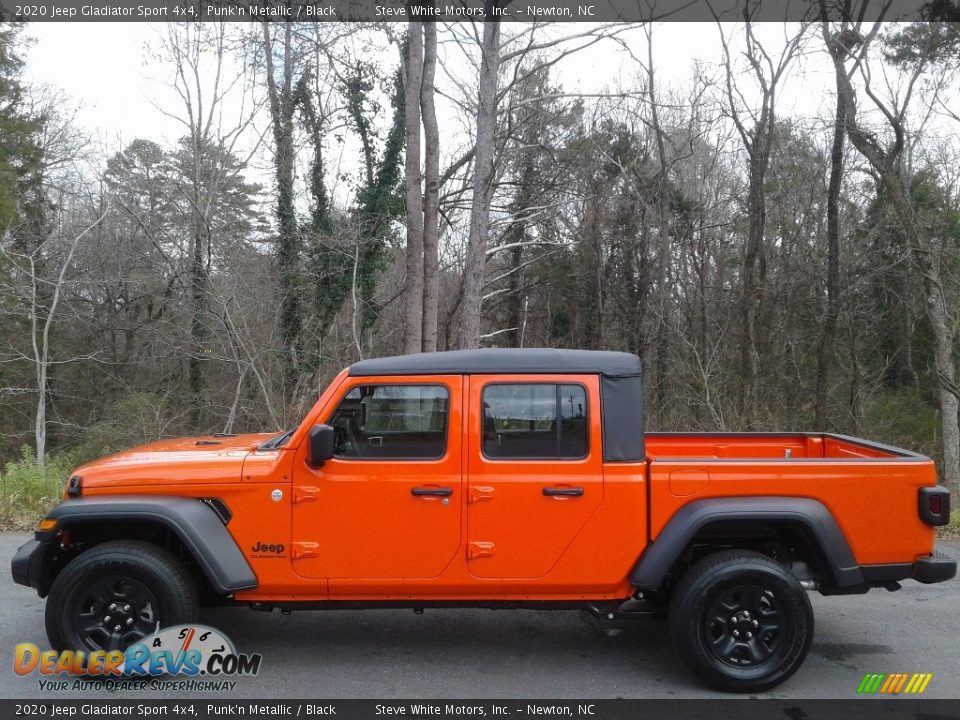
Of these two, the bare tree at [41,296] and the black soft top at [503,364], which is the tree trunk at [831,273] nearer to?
the black soft top at [503,364]

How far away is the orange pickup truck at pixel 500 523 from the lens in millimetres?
4352

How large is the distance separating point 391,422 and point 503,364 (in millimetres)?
738

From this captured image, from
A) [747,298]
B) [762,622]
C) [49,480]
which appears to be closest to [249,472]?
[762,622]

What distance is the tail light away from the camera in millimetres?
4383

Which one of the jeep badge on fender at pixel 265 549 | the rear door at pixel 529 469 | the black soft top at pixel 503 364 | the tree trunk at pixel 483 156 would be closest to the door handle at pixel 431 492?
the rear door at pixel 529 469

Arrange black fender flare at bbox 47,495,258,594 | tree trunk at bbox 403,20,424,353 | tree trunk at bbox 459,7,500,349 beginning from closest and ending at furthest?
black fender flare at bbox 47,495,258,594, tree trunk at bbox 459,7,500,349, tree trunk at bbox 403,20,424,353

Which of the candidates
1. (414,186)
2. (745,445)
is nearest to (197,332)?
(414,186)

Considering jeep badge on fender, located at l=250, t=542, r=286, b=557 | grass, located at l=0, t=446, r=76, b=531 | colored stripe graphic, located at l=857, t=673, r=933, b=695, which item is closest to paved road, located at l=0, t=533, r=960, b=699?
colored stripe graphic, located at l=857, t=673, r=933, b=695

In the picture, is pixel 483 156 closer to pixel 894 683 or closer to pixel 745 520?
pixel 745 520

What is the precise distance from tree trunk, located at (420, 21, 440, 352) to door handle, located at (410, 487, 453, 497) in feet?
48.2

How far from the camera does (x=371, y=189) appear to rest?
802 inches

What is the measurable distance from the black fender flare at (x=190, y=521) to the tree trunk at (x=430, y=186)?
579 inches

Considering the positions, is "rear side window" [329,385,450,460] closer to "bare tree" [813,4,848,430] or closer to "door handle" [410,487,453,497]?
"door handle" [410,487,453,497]
